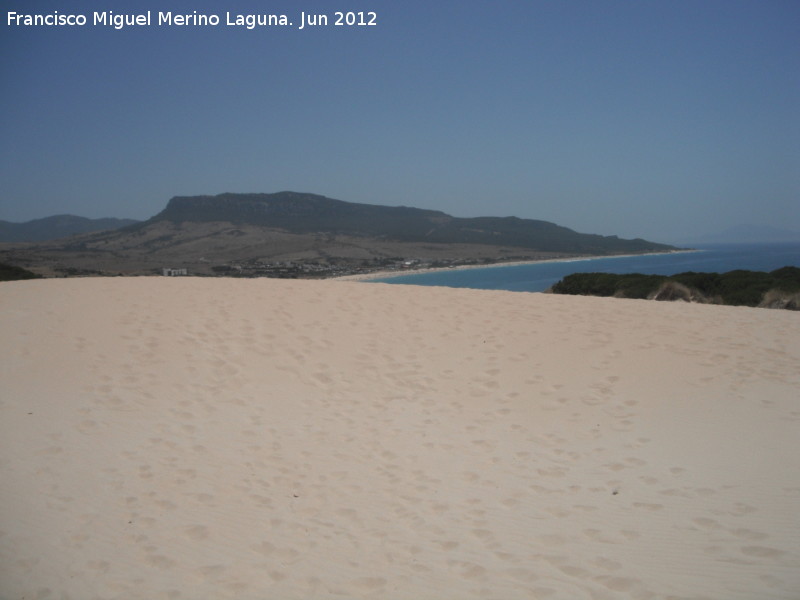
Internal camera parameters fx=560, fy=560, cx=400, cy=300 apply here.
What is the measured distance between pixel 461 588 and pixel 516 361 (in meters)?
5.17

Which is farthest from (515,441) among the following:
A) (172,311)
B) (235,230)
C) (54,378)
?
(235,230)

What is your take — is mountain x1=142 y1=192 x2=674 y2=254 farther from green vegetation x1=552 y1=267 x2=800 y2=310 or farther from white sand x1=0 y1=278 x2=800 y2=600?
white sand x1=0 y1=278 x2=800 y2=600

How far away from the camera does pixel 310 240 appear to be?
69000 mm

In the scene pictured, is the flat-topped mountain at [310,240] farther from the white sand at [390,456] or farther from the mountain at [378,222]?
the white sand at [390,456]

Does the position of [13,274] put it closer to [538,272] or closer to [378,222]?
[538,272]

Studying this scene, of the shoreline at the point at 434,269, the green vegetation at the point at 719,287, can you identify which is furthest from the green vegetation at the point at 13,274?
the green vegetation at the point at 719,287

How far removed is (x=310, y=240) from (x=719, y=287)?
55661 millimetres

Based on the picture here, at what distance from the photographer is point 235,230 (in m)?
76.1

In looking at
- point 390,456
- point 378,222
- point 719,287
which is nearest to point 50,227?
point 378,222

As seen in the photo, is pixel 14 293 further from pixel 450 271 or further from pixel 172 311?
pixel 450 271

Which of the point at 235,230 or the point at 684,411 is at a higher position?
the point at 235,230

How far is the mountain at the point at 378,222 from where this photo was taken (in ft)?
304

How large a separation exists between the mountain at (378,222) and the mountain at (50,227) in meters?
20.6

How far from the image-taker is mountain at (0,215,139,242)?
88.5m
